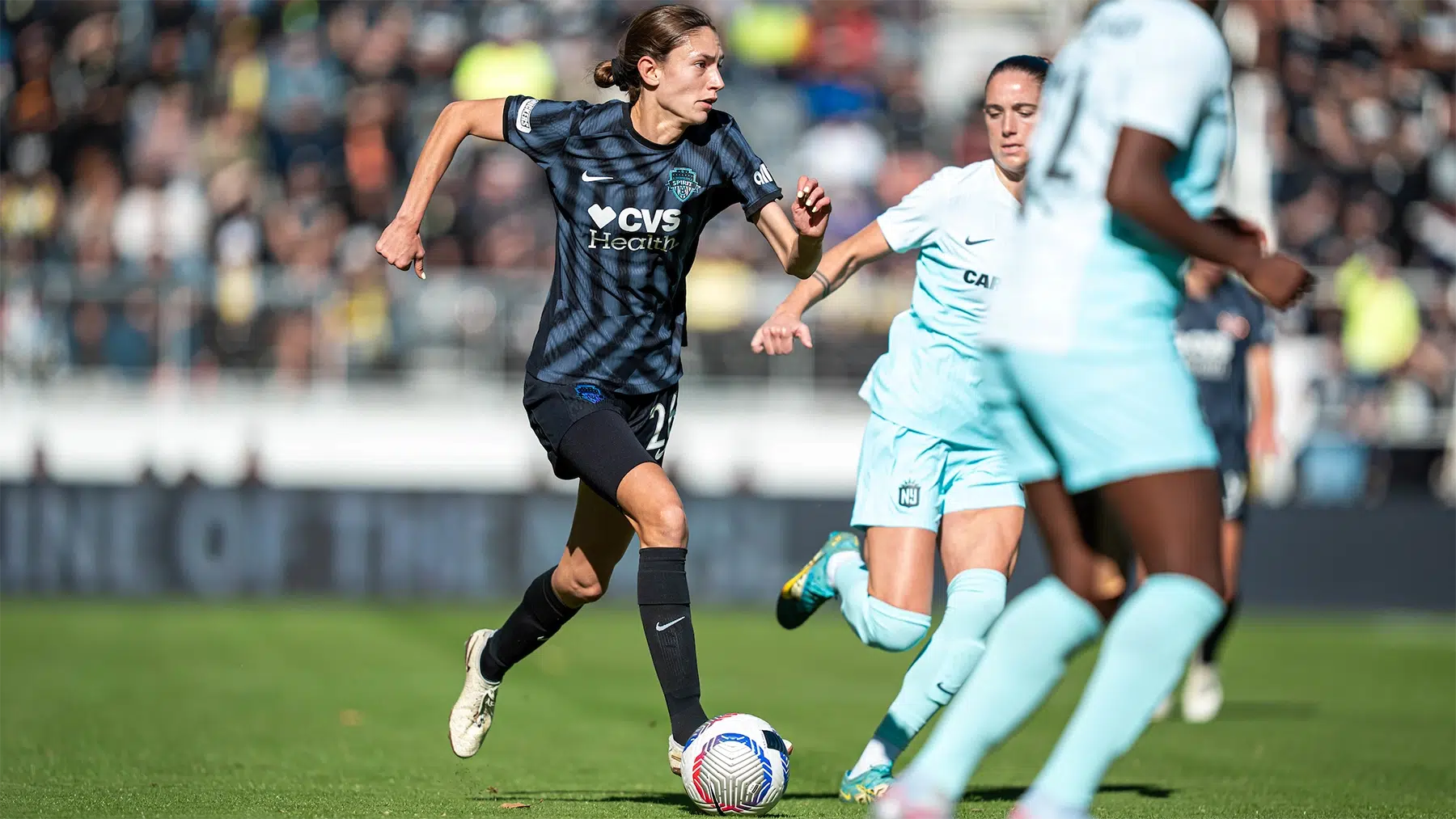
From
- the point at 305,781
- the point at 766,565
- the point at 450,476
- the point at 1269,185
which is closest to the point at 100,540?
the point at 450,476

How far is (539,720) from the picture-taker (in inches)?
365

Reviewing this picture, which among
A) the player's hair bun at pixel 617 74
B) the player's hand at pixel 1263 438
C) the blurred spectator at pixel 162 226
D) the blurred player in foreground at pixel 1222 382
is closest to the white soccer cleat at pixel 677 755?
the player's hair bun at pixel 617 74

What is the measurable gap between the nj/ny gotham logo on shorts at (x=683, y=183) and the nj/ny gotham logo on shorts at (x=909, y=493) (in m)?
1.33

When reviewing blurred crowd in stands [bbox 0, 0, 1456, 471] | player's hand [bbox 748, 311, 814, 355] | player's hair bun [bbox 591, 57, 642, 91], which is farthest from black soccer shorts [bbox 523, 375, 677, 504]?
blurred crowd in stands [bbox 0, 0, 1456, 471]

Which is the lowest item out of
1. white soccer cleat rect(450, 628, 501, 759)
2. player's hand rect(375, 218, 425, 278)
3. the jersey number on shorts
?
white soccer cleat rect(450, 628, 501, 759)

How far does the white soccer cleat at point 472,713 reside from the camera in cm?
691

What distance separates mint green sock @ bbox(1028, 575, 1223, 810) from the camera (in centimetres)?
407

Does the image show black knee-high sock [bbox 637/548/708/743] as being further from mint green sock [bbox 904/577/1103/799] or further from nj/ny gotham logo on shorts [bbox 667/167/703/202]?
mint green sock [bbox 904/577/1103/799]

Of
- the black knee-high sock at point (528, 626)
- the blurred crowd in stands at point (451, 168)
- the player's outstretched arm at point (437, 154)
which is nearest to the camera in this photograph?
the player's outstretched arm at point (437, 154)

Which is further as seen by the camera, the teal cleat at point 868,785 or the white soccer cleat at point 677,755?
the teal cleat at point 868,785

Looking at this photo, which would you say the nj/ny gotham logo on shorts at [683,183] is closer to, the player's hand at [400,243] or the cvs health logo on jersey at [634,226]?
the cvs health logo on jersey at [634,226]

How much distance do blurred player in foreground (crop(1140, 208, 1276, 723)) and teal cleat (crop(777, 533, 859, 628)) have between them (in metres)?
3.41

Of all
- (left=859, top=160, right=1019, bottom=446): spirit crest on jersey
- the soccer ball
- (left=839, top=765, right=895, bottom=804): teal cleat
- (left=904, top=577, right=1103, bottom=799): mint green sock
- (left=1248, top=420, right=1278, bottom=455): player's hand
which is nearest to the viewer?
(left=904, top=577, right=1103, bottom=799): mint green sock

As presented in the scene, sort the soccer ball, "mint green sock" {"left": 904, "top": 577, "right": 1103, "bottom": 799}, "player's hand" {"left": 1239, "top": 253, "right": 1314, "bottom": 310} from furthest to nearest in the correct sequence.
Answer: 1. the soccer ball
2. "mint green sock" {"left": 904, "top": 577, "right": 1103, "bottom": 799}
3. "player's hand" {"left": 1239, "top": 253, "right": 1314, "bottom": 310}
